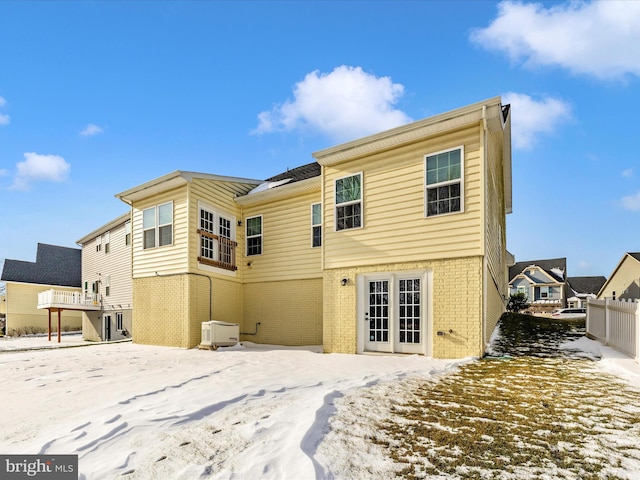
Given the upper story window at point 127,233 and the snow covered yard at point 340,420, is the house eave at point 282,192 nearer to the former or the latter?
the snow covered yard at point 340,420

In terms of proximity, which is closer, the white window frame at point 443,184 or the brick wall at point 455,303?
the brick wall at point 455,303

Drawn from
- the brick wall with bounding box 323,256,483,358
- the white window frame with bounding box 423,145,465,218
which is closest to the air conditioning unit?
the brick wall with bounding box 323,256,483,358

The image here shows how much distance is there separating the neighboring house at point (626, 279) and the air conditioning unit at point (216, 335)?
21.9 m

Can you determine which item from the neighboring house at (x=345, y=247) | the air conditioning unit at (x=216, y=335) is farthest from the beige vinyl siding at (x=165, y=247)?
the air conditioning unit at (x=216, y=335)

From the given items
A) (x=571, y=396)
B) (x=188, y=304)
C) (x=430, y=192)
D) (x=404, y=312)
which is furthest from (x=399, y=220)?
(x=188, y=304)

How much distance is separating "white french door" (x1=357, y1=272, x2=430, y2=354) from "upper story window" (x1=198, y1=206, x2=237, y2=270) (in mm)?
5585

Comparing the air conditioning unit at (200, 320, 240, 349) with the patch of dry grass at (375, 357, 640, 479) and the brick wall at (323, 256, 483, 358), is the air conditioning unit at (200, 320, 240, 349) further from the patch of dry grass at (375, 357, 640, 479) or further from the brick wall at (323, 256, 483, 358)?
the patch of dry grass at (375, 357, 640, 479)

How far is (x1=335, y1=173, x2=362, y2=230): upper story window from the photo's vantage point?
10344 mm

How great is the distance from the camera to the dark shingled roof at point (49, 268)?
2944cm

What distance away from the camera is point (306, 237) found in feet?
42.2

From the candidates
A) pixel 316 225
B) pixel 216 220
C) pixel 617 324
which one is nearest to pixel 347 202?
pixel 316 225

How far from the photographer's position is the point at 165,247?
13.1 meters

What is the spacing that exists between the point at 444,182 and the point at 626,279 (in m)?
24.0

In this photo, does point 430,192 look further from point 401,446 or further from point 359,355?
point 401,446
